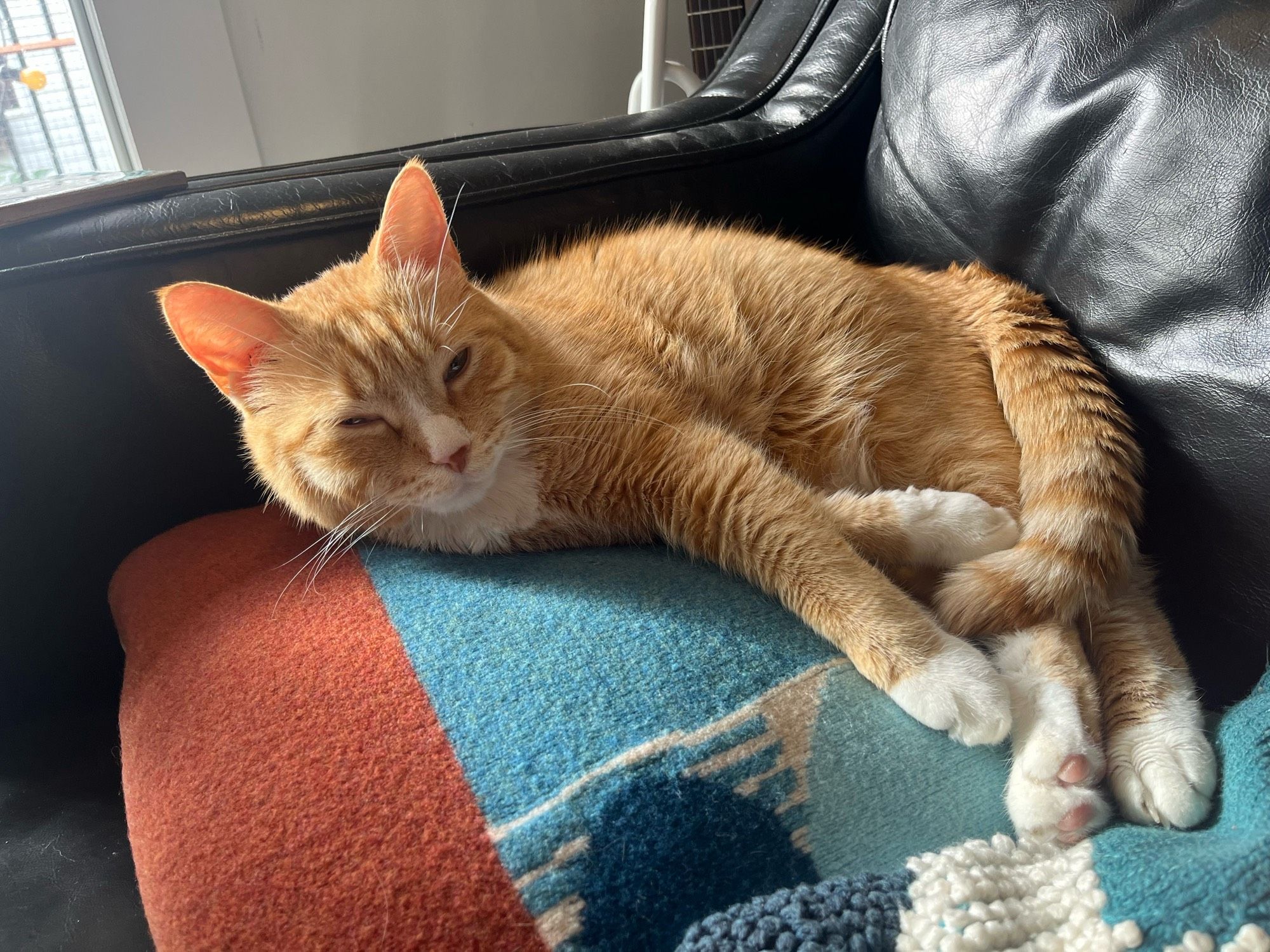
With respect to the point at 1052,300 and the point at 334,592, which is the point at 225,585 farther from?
the point at 1052,300

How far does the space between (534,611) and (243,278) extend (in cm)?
72

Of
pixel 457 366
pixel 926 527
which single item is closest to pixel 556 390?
pixel 457 366

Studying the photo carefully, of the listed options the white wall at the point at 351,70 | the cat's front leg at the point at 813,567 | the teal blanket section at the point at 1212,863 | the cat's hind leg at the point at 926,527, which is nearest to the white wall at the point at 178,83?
the white wall at the point at 351,70

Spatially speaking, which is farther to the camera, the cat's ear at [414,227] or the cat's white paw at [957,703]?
the cat's ear at [414,227]

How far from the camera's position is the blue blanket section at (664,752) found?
0.71m

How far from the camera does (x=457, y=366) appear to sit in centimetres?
115

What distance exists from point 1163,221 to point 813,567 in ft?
1.87

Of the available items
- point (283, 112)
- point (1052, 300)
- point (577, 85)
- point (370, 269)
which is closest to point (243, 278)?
point (370, 269)

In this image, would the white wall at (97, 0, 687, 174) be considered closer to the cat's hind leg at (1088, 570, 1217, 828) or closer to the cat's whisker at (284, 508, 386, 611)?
the cat's whisker at (284, 508, 386, 611)

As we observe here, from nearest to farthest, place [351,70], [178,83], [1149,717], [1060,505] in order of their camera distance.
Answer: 1. [1149,717]
2. [1060,505]
3. [178,83]
4. [351,70]

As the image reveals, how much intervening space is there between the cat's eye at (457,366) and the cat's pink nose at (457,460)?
11 centimetres

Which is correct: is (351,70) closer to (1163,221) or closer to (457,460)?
(457,460)

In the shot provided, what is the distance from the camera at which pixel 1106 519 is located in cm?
101

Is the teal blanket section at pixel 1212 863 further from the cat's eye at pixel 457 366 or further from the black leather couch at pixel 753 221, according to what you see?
the cat's eye at pixel 457 366
